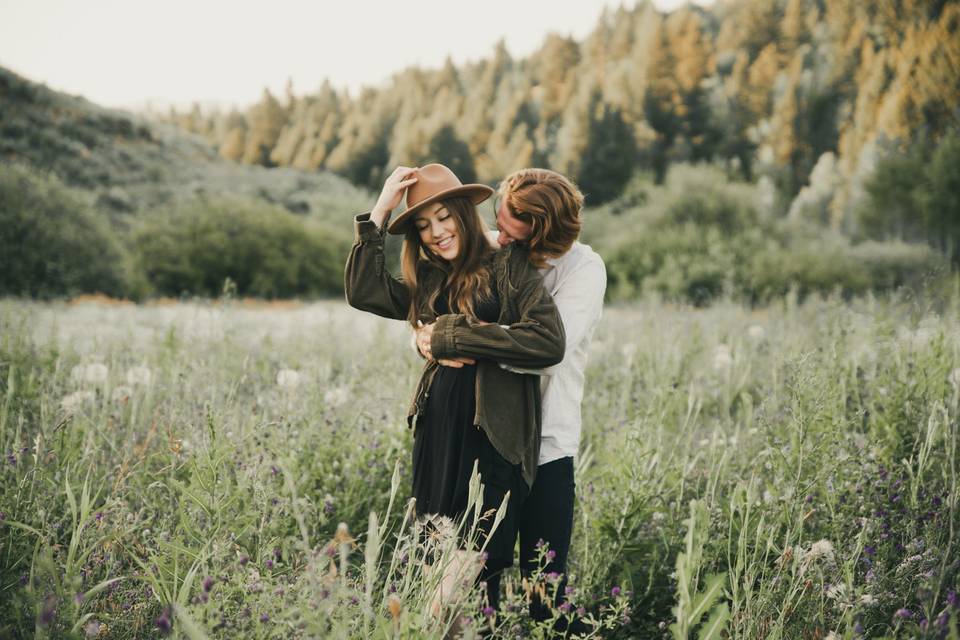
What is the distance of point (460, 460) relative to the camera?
2.21 m

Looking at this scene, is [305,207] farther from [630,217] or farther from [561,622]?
[561,622]

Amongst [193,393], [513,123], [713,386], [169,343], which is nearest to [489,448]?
[193,393]

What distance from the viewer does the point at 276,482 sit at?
271cm

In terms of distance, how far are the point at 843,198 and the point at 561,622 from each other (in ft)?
101

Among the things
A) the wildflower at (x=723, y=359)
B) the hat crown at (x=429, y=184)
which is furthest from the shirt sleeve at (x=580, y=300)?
the wildflower at (x=723, y=359)

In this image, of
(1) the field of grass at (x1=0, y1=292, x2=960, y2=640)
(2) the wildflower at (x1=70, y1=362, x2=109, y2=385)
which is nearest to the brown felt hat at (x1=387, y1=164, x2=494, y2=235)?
(1) the field of grass at (x1=0, y1=292, x2=960, y2=640)

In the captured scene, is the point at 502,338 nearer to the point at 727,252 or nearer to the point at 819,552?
the point at 819,552

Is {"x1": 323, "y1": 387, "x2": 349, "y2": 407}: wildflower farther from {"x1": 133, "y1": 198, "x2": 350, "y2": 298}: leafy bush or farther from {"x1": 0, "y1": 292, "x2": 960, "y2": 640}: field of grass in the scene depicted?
{"x1": 133, "y1": 198, "x2": 350, "y2": 298}: leafy bush

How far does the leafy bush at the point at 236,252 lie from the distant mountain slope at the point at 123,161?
3.28 metres

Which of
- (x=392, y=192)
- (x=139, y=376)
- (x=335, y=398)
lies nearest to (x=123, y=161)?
(x=139, y=376)

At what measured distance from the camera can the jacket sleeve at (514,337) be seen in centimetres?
208

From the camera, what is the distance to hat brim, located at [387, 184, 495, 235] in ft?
7.59

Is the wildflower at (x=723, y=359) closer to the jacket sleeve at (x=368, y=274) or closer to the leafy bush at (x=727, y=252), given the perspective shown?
the jacket sleeve at (x=368, y=274)

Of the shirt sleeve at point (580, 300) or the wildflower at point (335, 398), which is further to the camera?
the wildflower at point (335, 398)
